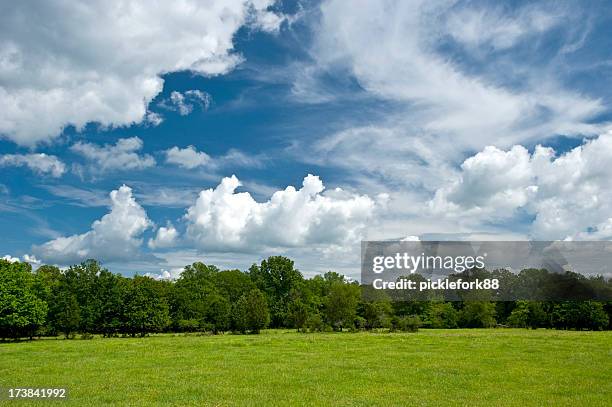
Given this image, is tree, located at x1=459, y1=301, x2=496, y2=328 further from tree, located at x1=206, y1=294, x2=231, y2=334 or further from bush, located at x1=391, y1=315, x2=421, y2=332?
tree, located at x1=206, y1=294, x2=231, y2=334

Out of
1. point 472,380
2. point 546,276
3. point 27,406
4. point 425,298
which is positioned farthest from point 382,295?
point 27,406

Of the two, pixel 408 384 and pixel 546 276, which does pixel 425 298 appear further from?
pixel 408 384

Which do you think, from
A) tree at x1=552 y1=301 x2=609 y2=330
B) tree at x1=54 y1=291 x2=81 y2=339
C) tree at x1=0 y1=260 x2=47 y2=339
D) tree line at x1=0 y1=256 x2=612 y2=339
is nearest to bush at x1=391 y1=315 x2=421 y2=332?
tree line at x1=0 y1=256 x2=612 y2=339

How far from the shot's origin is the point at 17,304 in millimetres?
76938

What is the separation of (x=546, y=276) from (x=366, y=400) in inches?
3965

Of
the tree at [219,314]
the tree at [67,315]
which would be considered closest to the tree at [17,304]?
the tree at [67,315]

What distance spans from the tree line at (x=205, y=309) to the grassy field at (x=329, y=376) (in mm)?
→ 46512

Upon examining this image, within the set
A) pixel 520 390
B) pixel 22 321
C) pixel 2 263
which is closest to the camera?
pixel 520 390

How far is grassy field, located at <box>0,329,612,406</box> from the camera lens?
23703 millimetres

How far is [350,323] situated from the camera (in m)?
101

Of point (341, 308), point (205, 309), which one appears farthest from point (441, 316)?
point (205, 309)

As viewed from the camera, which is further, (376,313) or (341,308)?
(376,313)

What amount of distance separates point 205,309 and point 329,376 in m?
77.9

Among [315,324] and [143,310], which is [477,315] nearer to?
[315,324]
